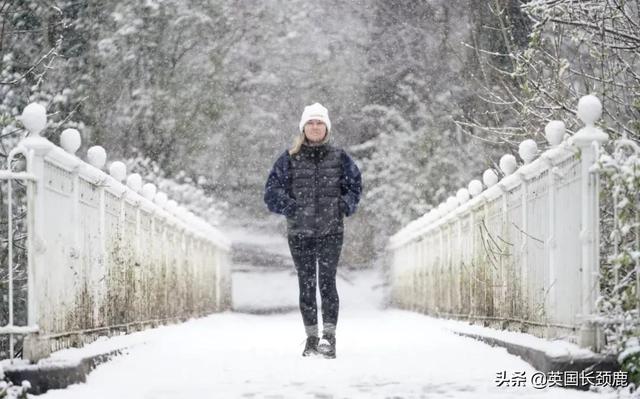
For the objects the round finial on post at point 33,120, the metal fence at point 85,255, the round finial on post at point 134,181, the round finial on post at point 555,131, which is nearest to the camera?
the metal fence at point 85,255

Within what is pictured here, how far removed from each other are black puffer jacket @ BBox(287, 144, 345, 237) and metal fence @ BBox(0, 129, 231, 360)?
4.94 ft

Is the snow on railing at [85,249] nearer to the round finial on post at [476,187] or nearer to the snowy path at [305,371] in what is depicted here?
the snowy path at [305,371]

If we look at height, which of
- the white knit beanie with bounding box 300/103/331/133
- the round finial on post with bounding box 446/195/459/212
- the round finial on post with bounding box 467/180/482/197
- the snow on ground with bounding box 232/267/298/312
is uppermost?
the white knit beanie with bounding box 300/103/331/133

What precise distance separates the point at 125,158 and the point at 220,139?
512 centimetres

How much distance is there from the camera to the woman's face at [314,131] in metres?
8.23

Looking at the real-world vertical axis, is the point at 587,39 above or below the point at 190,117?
below

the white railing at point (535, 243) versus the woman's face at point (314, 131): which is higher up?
the woman's face at point (314, 131)

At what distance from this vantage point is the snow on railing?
6.41m

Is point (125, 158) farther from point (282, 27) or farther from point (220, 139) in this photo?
point (282, 27)

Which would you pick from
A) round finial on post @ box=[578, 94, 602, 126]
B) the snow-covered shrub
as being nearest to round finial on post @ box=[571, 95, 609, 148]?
round finial on post @ box=[578, 94, 602, 126]

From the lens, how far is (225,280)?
78.6 feet

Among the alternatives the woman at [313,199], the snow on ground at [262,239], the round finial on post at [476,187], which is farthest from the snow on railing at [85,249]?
the snow on ground at [262,239]

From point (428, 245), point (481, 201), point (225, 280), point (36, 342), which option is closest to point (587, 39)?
point (481, 201)

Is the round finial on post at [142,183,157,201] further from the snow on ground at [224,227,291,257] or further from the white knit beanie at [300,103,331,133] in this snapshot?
the snow on ground at [224,227,291,257]
